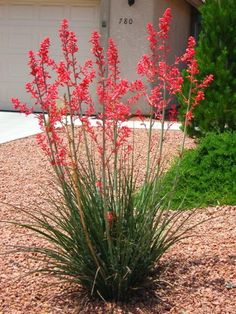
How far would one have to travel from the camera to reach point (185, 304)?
4.30 metres

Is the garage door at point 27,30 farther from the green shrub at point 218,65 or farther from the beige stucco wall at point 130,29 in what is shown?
the green shrub at point 218,65

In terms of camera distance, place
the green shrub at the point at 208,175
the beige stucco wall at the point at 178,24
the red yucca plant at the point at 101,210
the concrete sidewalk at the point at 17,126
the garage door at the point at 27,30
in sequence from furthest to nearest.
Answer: the beige stucco wall at the point at 178,24
the garage door at the point at 27,30
the concrete sidewalk at the point at 17,126
the green shrub at the point at 208,175
the red yucca plant at the point at 101,210

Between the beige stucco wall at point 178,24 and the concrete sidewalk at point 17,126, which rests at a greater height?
the beige stucco wall at point 178,24

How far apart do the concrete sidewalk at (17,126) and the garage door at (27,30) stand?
1034 mm

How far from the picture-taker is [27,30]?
16531mm

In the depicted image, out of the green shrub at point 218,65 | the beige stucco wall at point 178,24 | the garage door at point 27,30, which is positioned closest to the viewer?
the green shrub at point 218,65

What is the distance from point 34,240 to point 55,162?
4.55 feet

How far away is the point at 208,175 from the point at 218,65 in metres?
3.43

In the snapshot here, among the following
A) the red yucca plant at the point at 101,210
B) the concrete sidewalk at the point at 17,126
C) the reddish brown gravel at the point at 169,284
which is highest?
the red yucca plant at the point at 101,210

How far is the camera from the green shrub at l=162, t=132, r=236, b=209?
7137 mm

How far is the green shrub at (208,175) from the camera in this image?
714 cm

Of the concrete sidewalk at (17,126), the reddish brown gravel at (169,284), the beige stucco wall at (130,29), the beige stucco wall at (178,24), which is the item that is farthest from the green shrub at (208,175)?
the beige stucco wall at (178,24)

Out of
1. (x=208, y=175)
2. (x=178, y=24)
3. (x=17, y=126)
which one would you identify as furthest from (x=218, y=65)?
(x=178, y=24)

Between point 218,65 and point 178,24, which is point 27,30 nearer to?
point 178,24
